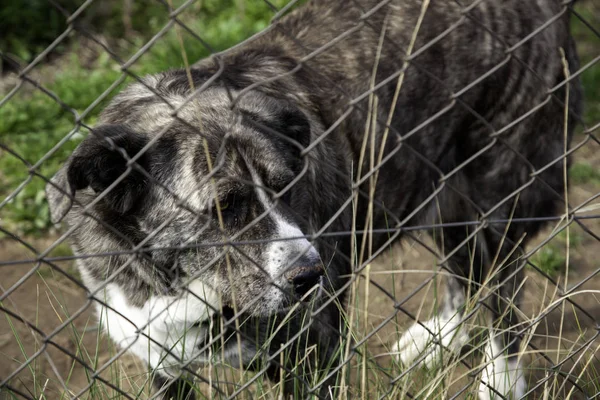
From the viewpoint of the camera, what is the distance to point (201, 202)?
2693 mm

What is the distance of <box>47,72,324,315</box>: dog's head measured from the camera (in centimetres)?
258

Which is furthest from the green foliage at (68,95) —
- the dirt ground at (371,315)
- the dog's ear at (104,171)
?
the dog's ear at (104,171)

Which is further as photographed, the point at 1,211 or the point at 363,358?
the point at 1,211

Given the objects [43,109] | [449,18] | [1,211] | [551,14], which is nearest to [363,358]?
[449,18]

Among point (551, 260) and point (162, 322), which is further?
point (551, 260)

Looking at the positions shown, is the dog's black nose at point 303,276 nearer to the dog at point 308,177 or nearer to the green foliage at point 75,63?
the dog at point 308,177

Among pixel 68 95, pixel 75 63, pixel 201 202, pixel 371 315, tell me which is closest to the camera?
pixel 201 202

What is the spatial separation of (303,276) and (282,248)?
0.42ft

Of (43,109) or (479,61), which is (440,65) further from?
(43,109)

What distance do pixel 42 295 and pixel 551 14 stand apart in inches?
123

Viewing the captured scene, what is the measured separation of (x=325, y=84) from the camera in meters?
3.38

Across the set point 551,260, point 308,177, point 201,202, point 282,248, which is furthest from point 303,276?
point 551,260

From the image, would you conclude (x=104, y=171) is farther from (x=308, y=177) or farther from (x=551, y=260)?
(x=551, y=260)

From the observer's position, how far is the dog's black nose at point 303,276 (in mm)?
2500
